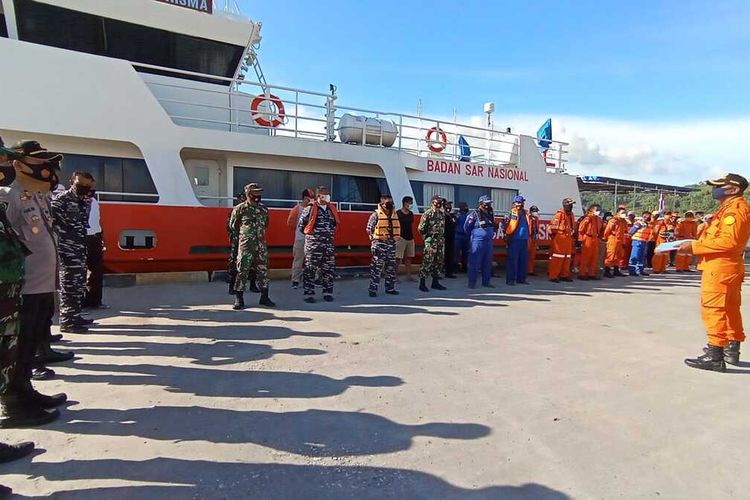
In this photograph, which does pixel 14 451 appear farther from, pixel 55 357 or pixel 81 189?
pixel 81 189

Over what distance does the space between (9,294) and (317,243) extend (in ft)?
14.2

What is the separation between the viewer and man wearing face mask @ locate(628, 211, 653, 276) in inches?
466

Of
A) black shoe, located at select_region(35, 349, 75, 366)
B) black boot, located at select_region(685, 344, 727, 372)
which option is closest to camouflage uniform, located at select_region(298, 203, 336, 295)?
black shoe, located at select_region(35, 349, 75, 366)

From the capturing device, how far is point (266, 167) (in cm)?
889

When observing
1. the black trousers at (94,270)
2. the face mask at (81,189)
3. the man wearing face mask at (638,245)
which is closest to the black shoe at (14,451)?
the face mask at (81,189)

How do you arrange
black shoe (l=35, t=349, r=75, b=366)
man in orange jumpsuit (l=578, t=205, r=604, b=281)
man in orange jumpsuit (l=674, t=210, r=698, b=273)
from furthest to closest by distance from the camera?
man in orange jumpsuit (l=674, t=210, r=698, b=273), man in orange jumpsuit (l=578, t=205, r=604, b=281), black shoe (l=35, t=349, r=75, b=366)

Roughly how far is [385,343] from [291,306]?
6.80ft

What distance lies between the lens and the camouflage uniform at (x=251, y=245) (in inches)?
235

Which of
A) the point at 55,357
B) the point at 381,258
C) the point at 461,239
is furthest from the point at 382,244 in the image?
the point at 55,357

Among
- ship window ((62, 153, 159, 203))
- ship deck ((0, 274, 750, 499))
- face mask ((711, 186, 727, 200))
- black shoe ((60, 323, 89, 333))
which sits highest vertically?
ship window ((62, 153, 159, 203))

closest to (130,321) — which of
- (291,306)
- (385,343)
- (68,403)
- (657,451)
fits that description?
(291,306)

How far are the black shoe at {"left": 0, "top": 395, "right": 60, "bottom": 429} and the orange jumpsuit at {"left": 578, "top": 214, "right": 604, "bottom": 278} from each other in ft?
32.8

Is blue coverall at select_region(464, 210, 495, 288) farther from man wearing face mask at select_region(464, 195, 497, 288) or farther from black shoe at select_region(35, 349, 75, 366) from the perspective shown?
black shoe at select_region(35, 349, 75, 366)

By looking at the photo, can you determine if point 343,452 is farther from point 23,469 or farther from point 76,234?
point 76,234
